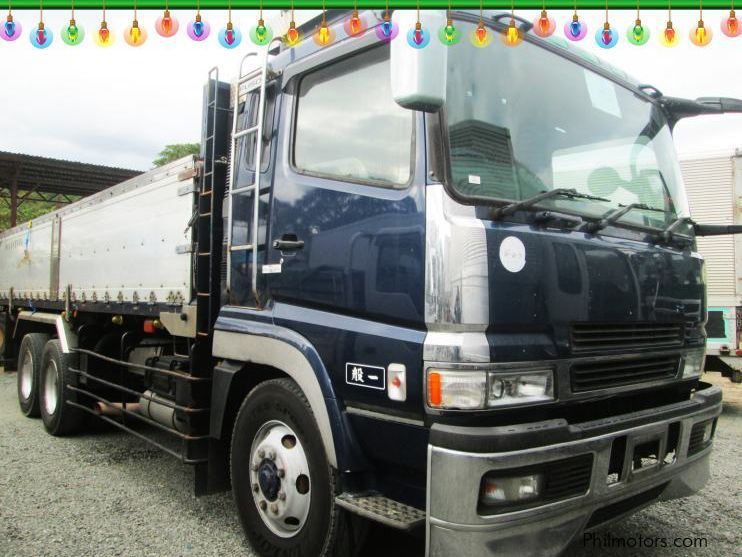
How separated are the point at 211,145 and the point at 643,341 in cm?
267

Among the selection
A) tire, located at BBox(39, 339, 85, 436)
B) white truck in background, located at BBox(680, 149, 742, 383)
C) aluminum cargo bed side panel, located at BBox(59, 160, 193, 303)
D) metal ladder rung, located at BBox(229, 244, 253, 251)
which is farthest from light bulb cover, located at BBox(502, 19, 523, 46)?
white truck in background, located at BBox(680, 149, 742, 383)

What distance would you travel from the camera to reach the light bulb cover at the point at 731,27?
8.95 feet

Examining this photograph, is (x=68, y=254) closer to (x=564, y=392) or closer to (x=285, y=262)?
(x=285, y=262)

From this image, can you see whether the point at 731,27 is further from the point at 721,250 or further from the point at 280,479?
the point at 721,250

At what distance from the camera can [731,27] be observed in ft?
8.98

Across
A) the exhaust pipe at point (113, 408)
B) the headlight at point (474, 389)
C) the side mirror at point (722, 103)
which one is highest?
the side mirror at point (722, 103)

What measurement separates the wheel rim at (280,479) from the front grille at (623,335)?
1343 mm

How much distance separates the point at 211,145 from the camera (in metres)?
3.94

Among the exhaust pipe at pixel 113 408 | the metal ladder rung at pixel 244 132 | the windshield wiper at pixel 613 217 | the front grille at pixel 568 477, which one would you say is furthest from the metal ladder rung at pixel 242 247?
the exhaust pipe at pixel 113 408

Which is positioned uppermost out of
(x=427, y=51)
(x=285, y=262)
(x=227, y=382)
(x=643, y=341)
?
(x=427, y=51)

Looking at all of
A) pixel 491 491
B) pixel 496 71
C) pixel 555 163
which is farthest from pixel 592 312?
pixel 496 71

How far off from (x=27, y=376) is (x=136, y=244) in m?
3.25

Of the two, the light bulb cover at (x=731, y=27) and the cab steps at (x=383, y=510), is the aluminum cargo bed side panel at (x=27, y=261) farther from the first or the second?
the light bulb cover at (x=731, y=27)

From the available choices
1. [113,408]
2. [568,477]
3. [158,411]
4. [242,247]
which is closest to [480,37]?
[242,247]
